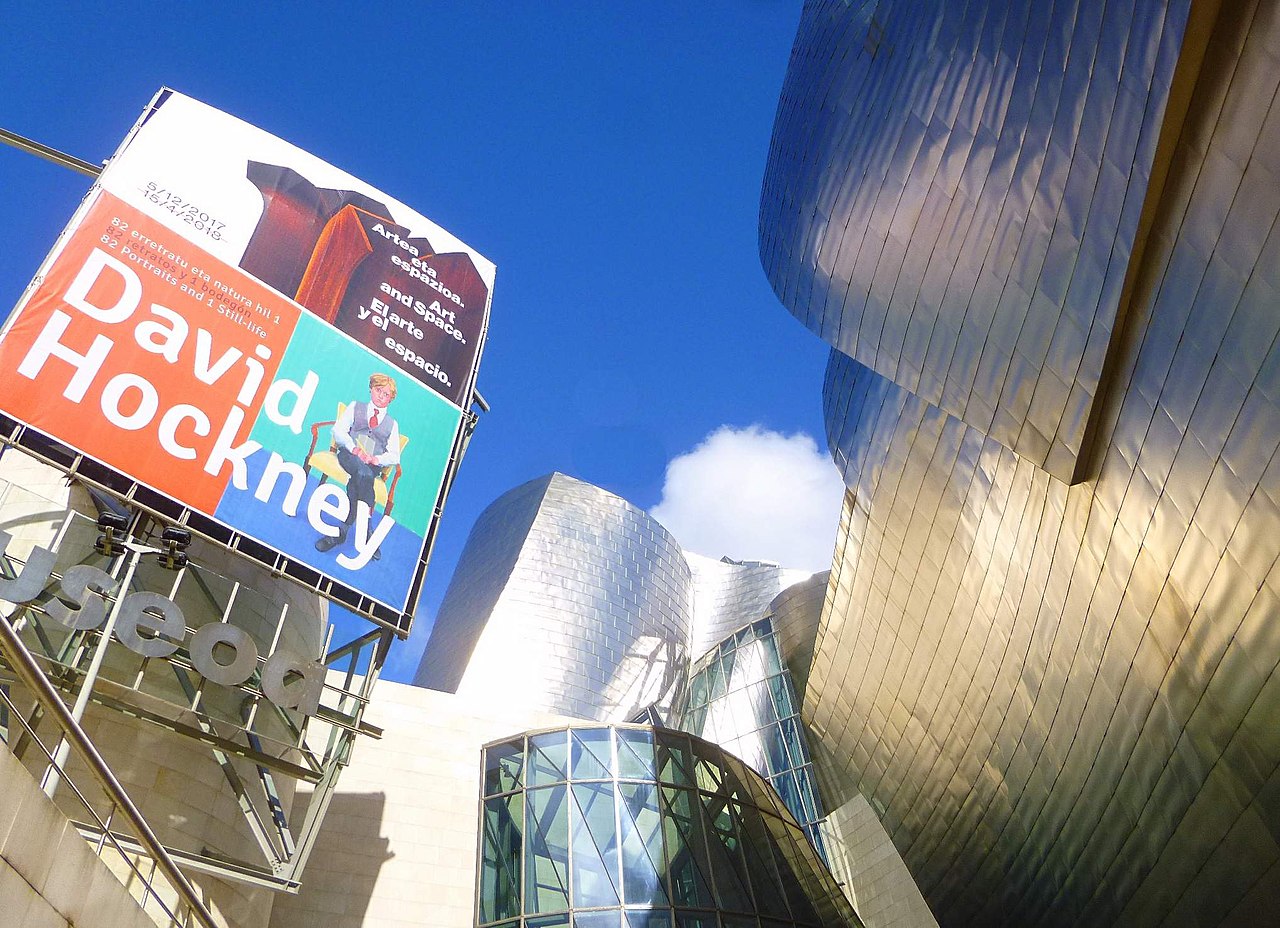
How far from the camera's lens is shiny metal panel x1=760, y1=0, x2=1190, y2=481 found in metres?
11.2

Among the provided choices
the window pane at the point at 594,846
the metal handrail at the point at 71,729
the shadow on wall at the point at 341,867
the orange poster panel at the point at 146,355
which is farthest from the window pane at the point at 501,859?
the metal handrail at the point at 71,729

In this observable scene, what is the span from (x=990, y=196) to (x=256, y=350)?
44.7 feet

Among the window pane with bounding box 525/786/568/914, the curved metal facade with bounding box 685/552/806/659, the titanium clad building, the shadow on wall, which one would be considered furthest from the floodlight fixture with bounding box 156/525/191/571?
the curved metal facade with bounding box 685/552/806/659

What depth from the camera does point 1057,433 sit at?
1299cm

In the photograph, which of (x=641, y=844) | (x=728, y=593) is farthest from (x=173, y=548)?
(x=728, y=593)

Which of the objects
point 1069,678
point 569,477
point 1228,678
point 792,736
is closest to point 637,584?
point 569,477

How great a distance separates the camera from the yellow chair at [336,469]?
64.2 ft

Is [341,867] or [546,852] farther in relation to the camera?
[341,867]

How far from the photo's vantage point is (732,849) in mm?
18812

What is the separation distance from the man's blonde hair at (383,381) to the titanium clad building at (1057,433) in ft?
28.9

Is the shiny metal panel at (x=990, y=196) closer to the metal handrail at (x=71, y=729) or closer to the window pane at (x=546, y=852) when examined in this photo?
the window pane at (x=546, y=852)

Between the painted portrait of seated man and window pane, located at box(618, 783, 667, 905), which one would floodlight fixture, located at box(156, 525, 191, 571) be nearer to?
the painted portrait of seated man

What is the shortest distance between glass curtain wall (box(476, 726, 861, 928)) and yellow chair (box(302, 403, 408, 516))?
5.56 metres

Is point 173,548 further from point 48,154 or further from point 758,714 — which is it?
point 758,714
